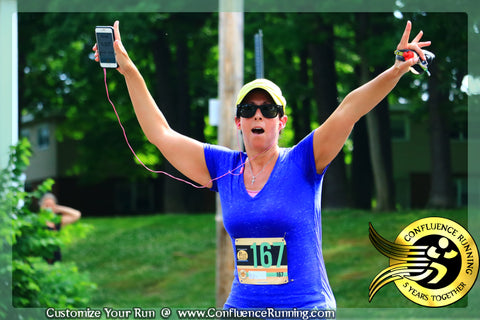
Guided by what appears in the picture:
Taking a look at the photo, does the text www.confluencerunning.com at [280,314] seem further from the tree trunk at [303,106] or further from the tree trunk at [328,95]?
the tree trunk at [303,106]

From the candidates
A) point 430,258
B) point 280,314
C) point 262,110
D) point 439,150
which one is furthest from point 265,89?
point 439,150

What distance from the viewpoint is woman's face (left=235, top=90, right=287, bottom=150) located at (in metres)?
3.62

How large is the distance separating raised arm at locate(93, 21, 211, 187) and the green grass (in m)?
8.88

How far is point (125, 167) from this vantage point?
31609 millimetres

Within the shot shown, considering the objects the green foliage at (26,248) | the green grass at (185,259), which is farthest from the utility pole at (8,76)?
the green grass at (185,259)

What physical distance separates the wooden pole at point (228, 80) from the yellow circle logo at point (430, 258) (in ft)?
7.08

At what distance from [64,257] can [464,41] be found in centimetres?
1133

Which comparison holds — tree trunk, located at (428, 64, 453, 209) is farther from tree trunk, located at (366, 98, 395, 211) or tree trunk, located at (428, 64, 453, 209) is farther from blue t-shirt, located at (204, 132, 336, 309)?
blue t-shirt, located at (204, 132, 336, 309)

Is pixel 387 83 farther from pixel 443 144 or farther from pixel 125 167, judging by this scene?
pixel 125 167

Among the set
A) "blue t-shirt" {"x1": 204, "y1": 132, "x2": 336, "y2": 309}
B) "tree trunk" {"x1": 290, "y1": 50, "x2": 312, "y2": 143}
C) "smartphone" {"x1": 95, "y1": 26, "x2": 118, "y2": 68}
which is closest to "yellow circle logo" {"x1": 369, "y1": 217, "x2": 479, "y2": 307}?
"blue t-shirt" {"x1": 204, "y1": 132, "x2": 336, "y2": 309}

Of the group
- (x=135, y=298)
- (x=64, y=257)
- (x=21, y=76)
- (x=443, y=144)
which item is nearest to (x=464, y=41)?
(x=443, y=144)

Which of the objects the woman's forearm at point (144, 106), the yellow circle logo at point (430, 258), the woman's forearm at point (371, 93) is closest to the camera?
the woman's forearm at point (371, 93)

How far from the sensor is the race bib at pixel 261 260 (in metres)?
3.47

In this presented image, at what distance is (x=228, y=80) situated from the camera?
Result: 8750 mm
